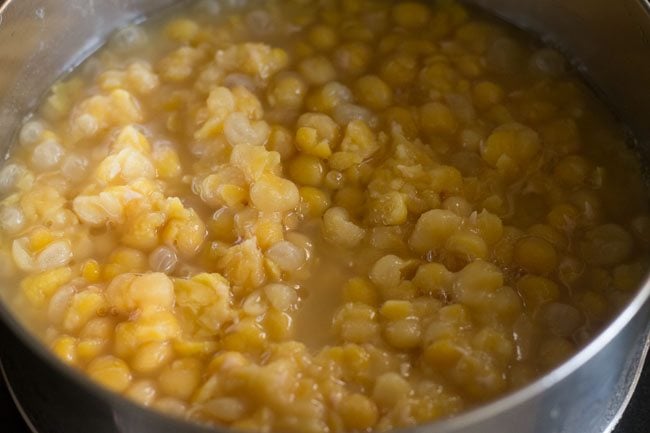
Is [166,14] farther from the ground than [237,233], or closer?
A: farther from the ground

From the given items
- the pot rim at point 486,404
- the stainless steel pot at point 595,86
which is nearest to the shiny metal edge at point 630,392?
the stainless steel pot at point 595,86

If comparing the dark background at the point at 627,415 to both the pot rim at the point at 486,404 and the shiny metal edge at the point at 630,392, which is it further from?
the pot rim at the point at 486,404

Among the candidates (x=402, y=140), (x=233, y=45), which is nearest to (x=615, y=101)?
(x=402, y=140)

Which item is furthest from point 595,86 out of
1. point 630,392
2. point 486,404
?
point 486,404

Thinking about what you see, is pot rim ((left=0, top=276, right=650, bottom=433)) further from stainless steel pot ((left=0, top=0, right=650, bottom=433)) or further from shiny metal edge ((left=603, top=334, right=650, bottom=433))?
shiny metal edge ((left=603, top=334, right=650, bottom=433))

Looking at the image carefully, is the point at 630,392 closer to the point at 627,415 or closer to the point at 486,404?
the point at 627,415

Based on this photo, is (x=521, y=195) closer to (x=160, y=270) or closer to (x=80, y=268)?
(x=160, y=270)
